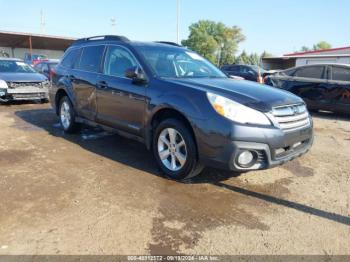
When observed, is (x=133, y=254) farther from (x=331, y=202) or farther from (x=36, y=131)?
(x=36, y=131)

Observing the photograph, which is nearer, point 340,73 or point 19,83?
point 340,73

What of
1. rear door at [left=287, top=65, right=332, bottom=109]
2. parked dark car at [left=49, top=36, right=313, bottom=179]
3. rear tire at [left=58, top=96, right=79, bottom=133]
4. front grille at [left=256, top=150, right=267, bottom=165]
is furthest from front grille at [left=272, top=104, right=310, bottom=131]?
rear door at [left=287, top=65, right=332, bottom=109]

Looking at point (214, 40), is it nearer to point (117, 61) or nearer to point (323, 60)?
point (323, 60)

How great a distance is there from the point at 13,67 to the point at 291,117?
379 inches

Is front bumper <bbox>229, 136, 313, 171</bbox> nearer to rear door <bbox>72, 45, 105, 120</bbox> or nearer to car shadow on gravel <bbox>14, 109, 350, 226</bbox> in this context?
car shadow on gravel <bbox>14, 109, 350, 226</bbox>

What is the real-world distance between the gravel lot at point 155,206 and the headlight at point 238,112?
0.88m

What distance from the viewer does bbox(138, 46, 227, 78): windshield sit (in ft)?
15.1

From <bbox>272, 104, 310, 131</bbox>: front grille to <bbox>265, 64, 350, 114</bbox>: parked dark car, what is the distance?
5.33 m

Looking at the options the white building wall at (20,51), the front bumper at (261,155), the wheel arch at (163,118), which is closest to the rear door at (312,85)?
the front bumper at (261,155)

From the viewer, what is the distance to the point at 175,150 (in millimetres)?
4117

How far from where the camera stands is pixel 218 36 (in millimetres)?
86875

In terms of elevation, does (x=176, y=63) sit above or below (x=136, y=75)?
above

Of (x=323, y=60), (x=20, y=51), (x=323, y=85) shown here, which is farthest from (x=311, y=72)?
(x=20, y=51)

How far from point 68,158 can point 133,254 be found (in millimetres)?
2747
